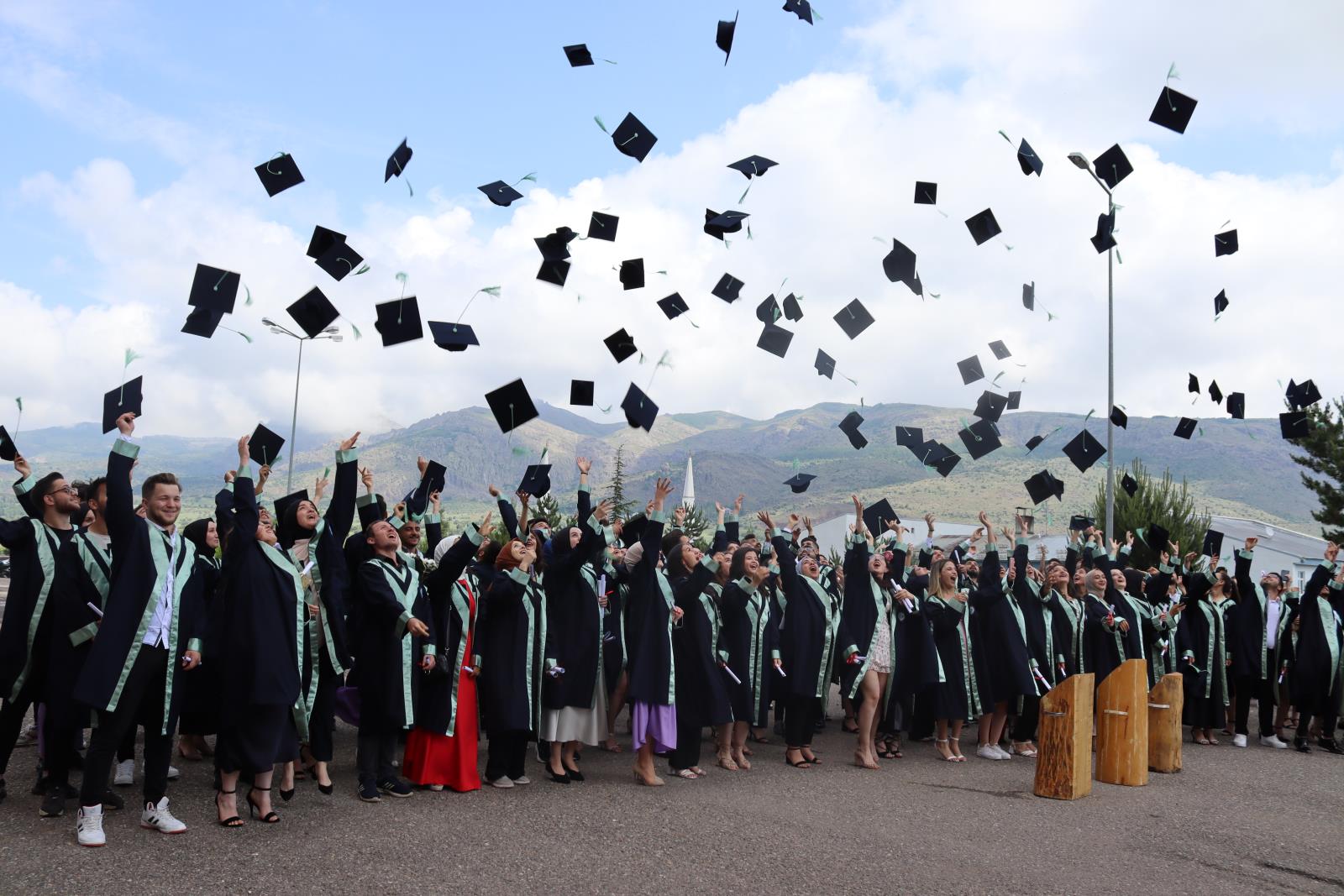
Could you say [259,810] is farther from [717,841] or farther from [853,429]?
[853,429]

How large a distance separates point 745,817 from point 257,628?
3306 millimetres

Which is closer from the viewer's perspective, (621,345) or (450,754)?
(450,754)

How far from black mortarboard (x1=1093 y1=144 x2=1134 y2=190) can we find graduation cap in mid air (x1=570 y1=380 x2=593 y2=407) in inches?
273

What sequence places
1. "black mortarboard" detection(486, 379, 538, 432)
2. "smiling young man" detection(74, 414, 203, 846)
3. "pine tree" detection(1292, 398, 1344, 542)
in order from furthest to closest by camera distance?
"pine tree" detection(1292, 398, 1344, 542) < "black mortarboard" detection(486, 379, 538, 432) < "smiling young man" detection(74, 414, 203, 846)

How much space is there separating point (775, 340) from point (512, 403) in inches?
150

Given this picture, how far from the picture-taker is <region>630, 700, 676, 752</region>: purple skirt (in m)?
7.86

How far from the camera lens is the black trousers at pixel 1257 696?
11.6 meters

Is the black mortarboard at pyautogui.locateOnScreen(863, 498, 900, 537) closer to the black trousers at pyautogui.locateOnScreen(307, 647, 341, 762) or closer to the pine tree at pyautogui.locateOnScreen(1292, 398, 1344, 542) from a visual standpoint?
the black trousers at pyautogui.locateOnScreen(307, 647, 341, 762)

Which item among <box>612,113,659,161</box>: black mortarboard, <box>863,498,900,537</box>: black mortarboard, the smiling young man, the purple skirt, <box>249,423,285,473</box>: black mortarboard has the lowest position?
the purple skirt

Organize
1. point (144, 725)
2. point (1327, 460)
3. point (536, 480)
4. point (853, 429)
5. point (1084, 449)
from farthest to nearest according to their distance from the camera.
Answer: point (1327, 460), point (853, 429), point (1084, 449), point (536, 480), point (144, 725)

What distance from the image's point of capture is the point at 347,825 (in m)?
6.17

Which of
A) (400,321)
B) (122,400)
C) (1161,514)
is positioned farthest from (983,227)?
(1161,514)

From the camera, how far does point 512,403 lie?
10.0 meters

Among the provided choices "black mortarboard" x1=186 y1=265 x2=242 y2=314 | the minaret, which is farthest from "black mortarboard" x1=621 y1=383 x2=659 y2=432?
the minaret
